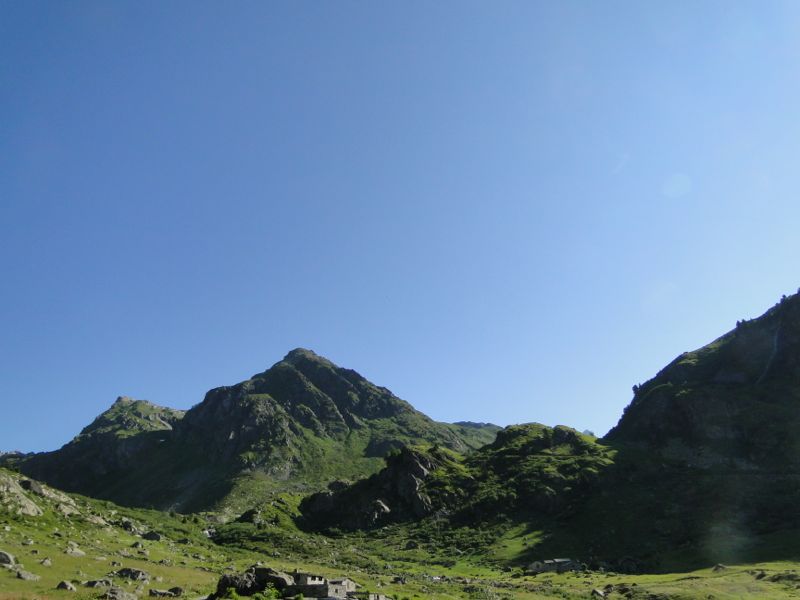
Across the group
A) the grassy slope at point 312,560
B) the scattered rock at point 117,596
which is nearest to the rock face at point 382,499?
the grassy slope at point 312,560

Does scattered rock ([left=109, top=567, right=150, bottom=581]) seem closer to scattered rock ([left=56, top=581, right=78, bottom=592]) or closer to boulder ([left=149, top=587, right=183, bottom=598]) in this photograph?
scattered rock ([left=56, top=581, right=78, bottom=592])

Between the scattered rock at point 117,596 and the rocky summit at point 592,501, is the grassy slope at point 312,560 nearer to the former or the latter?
the rocky summit at point 592,501

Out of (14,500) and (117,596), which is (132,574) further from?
(14,500)

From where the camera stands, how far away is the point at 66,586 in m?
42.3

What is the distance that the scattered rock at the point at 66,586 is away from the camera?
41.8 m

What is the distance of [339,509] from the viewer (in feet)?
591

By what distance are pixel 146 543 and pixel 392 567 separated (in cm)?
5066

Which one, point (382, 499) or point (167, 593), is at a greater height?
point (167, 593)

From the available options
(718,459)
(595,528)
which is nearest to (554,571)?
(595,528)

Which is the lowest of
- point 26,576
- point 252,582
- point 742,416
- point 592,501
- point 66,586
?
point 592,501

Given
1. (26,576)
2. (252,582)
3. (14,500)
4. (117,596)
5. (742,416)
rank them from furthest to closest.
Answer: (742,416), (14,500), (26,576), (117,596), (252,582)

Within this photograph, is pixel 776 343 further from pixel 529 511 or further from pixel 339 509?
pixel 339 509

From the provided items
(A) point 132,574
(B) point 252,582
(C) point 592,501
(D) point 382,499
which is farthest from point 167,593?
(D) point 382,499

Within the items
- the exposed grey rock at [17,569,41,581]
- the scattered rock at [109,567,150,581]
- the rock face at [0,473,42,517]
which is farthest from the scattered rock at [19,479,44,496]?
the exposed grey rock at [17,569,41,581]
